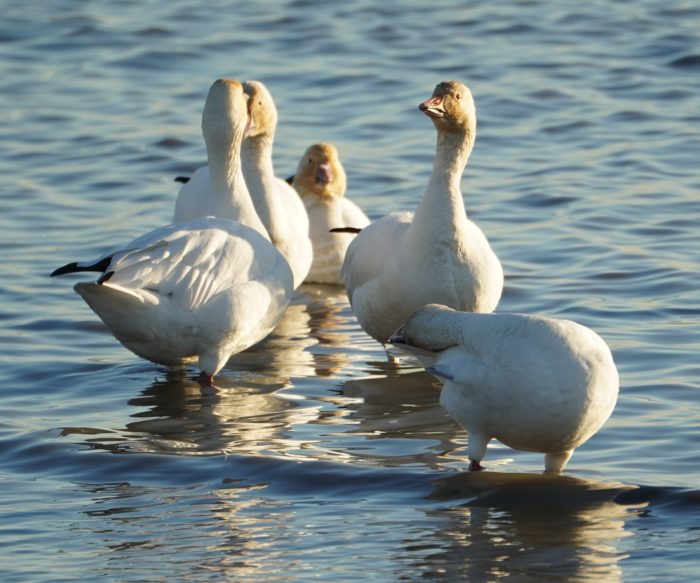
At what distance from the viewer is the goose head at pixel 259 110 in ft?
36.8

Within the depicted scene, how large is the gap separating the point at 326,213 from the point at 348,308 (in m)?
1.08

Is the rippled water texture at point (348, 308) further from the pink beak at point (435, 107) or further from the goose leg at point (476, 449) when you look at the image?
the pink beak at point (435, 107)

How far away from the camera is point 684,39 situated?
61.7ft

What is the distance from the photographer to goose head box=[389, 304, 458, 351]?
23.5ft

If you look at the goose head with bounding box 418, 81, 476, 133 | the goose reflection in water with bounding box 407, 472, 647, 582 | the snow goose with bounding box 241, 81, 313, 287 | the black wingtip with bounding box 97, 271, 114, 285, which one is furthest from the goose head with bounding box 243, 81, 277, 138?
the goose reflection in water with bounding box 407, 472, 647, 582

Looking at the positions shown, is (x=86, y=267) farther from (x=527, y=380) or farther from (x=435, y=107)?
(x=527, y=380)

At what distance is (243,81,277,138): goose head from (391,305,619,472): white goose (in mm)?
4422

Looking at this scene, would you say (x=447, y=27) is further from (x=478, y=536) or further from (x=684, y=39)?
(x=478, y=536)

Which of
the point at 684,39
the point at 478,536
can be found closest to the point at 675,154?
the point at 684,39

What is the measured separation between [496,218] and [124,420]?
5.18m

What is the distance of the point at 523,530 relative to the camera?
6.64 m

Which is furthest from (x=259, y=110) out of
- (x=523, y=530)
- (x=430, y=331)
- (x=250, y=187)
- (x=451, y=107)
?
(x=523, y=530)

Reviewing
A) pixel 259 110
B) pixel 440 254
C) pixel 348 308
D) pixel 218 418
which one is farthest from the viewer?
pixel 348 308

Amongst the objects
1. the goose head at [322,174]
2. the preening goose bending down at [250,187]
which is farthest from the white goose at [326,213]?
the preening goose bending down at [250,187]
